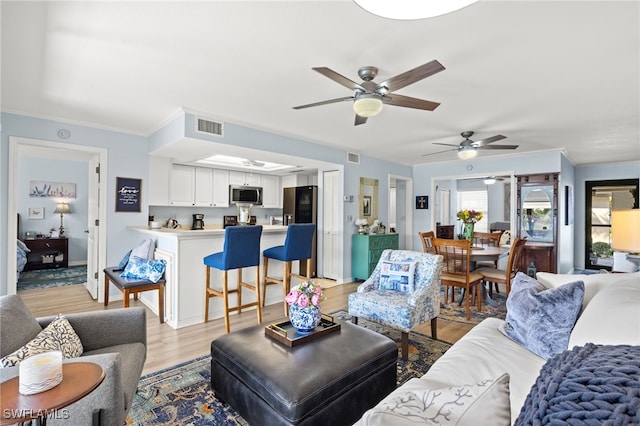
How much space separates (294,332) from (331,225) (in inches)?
148

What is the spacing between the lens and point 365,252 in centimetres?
540

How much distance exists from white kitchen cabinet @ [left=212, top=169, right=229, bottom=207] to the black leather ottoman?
4.35 m

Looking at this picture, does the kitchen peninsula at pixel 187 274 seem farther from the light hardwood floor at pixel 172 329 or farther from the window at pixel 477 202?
the window at pixel 477 202

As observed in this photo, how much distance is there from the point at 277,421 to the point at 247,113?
3084 mm

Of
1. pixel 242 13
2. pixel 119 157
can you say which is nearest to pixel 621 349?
pixel 242 13

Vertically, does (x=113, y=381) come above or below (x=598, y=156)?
below

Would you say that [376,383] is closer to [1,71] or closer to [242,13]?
[242,13]

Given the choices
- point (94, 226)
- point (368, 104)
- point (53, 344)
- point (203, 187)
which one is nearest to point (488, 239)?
point (368, 104)

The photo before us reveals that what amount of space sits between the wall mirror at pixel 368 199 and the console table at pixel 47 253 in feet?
19.8

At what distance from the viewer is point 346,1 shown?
1698 millimetres

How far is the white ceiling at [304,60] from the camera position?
1824 millimetres

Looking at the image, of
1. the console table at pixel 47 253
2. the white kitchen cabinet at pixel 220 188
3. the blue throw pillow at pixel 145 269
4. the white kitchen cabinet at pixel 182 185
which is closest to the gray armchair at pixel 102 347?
the blue throw pillow at pixel 145 269

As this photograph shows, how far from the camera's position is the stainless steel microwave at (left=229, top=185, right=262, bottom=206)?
6164 mm

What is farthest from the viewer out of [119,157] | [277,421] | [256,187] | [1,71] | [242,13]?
[256,187]
